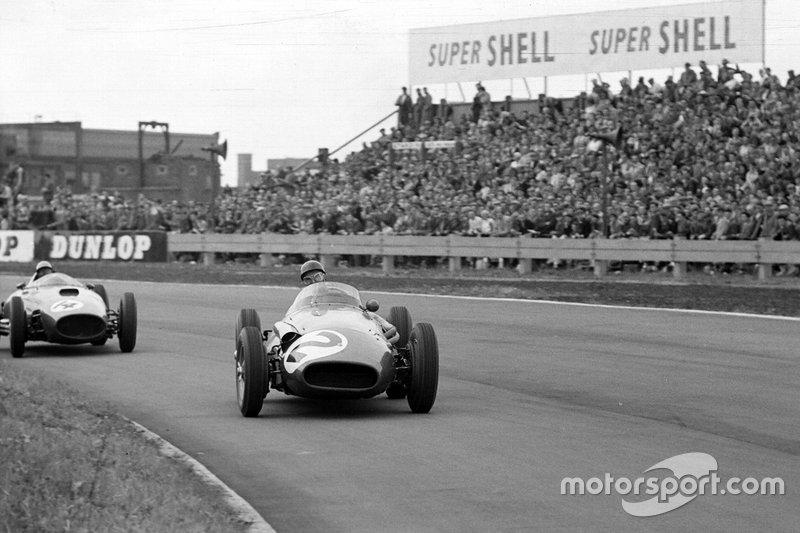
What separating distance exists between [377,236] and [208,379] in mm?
17565

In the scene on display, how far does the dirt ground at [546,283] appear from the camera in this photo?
21.1 m

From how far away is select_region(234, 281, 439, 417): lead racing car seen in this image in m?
10.2

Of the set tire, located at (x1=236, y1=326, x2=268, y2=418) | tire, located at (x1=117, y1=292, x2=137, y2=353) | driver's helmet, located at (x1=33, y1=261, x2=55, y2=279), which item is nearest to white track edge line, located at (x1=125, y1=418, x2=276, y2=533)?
tire, located at (x1=236, y1=326, x2=268, y2=418)

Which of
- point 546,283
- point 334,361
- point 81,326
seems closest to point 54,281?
point 81,326

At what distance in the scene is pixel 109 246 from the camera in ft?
126

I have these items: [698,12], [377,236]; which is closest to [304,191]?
[377,236]

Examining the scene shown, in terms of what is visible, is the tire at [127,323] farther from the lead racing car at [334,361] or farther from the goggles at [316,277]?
the lead racing car at [334,361]

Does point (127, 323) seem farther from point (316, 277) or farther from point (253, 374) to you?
point (253, 374)

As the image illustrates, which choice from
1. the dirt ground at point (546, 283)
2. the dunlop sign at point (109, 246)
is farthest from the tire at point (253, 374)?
the dunlop sign at point (109, 246)

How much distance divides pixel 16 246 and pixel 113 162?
29.5 metres

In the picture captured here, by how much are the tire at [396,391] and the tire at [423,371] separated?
1.15 ft

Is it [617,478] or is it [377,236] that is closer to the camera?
[617,478]

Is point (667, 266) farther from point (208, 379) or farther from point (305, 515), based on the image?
point (305, 515)

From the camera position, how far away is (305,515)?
277 inches
